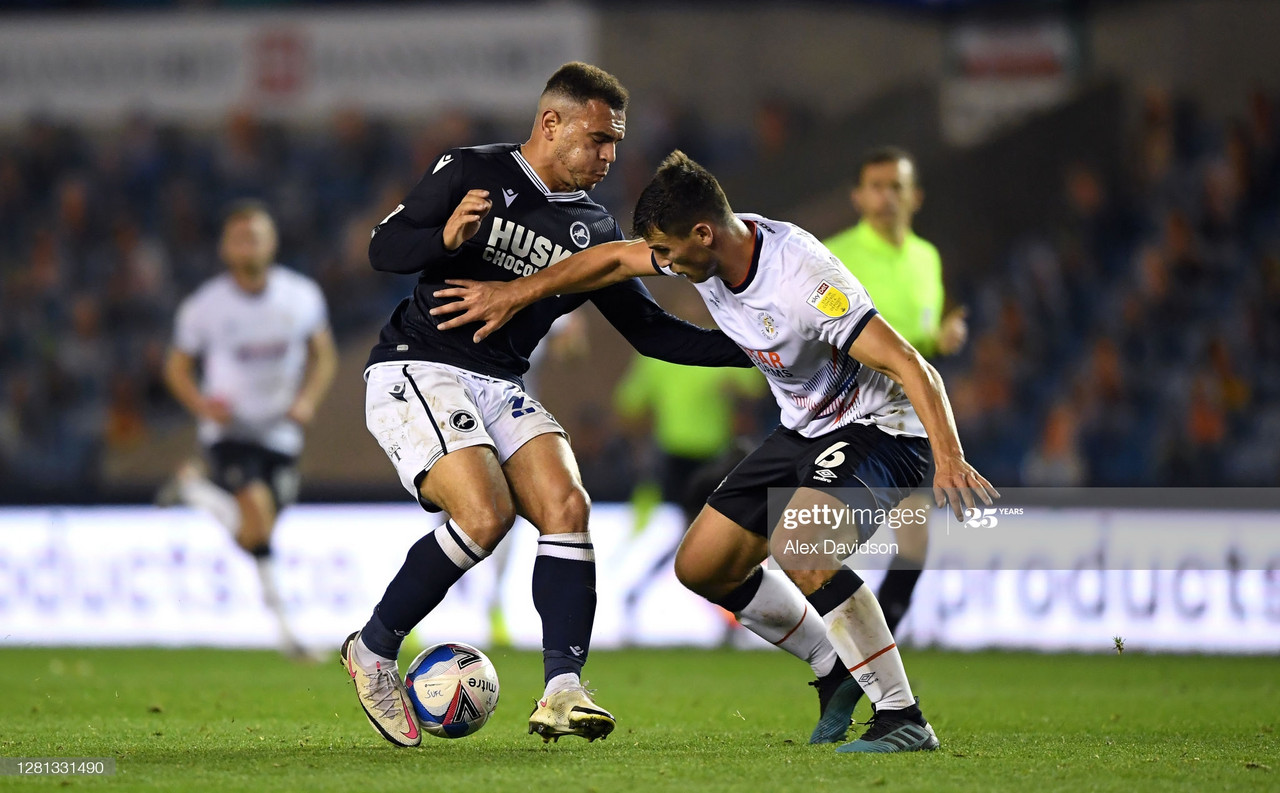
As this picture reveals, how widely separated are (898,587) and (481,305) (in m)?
2.39

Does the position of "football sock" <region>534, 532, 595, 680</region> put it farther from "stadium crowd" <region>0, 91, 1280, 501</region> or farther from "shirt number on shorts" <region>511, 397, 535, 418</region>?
"stadium crowd" <region>0, 91, 1280, 501</region>

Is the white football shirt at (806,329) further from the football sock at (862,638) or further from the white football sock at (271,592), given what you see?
the white football sock at (271,592)

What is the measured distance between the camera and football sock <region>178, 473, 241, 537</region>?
31.2ft

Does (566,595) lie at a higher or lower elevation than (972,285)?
lower

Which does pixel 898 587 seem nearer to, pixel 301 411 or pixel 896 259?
pixel 896 259

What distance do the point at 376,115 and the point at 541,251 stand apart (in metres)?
13.8

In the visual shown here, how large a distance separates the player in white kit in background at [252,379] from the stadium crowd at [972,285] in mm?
1709

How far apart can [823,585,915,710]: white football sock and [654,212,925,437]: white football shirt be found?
2.09 ft

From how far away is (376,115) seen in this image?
18469mm

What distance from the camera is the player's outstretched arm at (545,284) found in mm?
5059

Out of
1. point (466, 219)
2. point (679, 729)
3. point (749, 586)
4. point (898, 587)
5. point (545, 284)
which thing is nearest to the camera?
point (466, 219)

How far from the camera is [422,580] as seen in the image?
4.93m

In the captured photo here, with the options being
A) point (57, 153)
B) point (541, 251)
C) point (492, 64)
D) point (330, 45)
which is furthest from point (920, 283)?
point (57, 153)

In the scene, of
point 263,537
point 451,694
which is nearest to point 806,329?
point 451,694
